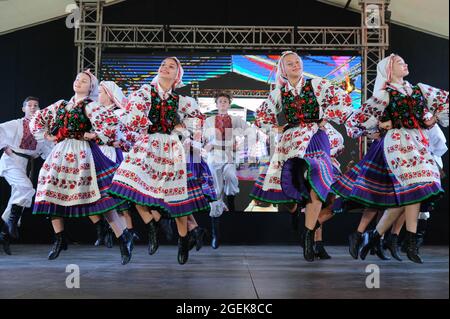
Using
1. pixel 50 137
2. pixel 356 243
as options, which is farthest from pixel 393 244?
pixel 50 137

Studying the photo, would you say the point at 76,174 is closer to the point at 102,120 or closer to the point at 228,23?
the point at 102,120

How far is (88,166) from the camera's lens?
14.6 feet

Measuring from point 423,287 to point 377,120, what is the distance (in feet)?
5.89

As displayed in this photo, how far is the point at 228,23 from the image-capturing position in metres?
7.98

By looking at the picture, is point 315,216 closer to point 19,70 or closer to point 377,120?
point 377,120

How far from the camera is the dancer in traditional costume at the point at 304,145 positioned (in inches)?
163

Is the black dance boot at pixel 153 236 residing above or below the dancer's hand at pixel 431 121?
below

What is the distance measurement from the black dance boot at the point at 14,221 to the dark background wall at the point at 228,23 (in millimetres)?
1953

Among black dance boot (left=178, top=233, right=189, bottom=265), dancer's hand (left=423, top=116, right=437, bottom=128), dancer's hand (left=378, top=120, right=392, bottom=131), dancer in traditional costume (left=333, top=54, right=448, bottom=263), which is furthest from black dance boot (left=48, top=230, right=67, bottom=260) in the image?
dancer's hand (left=423, top=116, right=437, bottom=128)

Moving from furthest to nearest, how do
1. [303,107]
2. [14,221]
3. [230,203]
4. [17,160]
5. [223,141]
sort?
[230,203] → [223,141] → [17,160] → [14,221] → [303,107]

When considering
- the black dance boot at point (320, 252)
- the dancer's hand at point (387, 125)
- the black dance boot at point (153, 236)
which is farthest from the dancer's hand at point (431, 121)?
the black dance boot at point (153, 236)

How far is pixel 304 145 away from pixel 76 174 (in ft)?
5.31

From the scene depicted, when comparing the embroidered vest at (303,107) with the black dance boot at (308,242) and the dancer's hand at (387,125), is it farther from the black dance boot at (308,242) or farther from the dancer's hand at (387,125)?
the black dance boot at (308,242)
